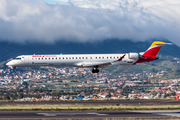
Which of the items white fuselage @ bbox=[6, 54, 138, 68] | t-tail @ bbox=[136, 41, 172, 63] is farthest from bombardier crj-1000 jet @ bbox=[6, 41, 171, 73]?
t-tail @ bbox=[136, 41, 172, 63]

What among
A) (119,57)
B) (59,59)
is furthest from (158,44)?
(59,59)

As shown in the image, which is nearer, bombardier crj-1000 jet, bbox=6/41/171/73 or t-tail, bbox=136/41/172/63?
bombardier crj-1000 jet, bbox=6/41/171/73

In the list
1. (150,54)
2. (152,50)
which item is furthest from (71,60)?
(152,50)

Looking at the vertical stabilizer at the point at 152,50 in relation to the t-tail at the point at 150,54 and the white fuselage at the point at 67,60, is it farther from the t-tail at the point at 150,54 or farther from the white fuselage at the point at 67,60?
the white fuselage at the point at 67,60

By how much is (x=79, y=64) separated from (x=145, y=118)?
29765 millimetres

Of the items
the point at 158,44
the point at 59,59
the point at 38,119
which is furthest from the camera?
the point at 158,44

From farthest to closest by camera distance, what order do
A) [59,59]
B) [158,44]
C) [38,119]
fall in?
[158,44], [59,59], [38,119]

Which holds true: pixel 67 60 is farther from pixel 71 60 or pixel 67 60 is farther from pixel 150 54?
pixel 150 54

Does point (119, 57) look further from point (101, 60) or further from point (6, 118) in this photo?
point (6, 118)

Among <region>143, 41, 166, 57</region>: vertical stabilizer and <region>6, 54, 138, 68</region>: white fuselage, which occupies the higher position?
<region>143, 41, 166, 57</region>: vertical stabilizer

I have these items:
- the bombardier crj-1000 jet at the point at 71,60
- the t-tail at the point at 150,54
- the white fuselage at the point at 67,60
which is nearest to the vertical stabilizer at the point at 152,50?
the t-tail at the point at 150,54

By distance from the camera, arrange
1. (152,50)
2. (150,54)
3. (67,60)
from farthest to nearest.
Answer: (152,50) → (150,54) → (67,60)

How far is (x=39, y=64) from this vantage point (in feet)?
230

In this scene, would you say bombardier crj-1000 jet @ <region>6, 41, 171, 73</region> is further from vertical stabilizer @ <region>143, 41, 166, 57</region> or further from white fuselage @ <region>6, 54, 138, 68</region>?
vertical stabilizer @ <region>143, 41, 166, 57</region>
